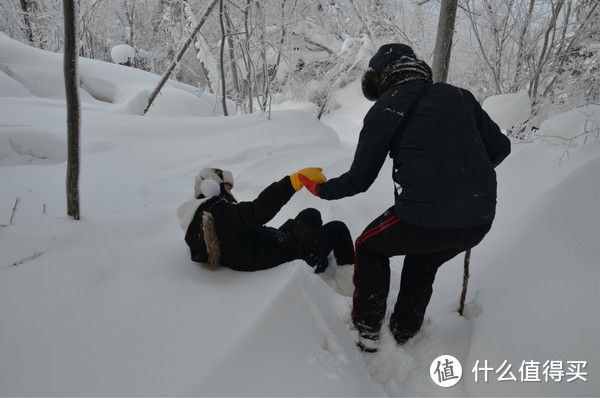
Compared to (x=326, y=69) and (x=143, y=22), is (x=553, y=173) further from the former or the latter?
(x=143, y=22)

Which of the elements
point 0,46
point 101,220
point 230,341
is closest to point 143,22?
point 0,46

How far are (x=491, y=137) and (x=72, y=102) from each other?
7.65 feet

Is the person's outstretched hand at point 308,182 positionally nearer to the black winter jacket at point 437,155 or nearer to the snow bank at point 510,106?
the black winter jacket at point 437,155

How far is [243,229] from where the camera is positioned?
178 cm

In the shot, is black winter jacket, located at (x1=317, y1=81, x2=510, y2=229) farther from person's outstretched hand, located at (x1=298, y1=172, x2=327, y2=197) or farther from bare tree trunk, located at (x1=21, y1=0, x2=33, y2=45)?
bare tree trunk, located at (x1=21, y1=0, x2=33, y2=45)

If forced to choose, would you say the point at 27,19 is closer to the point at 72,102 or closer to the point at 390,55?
the point at 72,102

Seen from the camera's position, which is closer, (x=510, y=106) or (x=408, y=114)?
(x=408, y=114)

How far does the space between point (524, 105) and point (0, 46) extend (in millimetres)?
10005

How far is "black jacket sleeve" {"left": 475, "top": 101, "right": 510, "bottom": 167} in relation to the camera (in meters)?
1.47

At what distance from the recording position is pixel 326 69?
34.8 feet

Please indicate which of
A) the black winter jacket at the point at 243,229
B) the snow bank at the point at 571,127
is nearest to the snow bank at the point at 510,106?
the snow bank at the point at 571,127

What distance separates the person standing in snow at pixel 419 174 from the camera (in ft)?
4.38

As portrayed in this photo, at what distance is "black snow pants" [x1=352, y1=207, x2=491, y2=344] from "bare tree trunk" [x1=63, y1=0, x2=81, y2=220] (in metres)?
1.80

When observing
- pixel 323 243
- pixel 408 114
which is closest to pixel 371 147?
pixel 408 114
